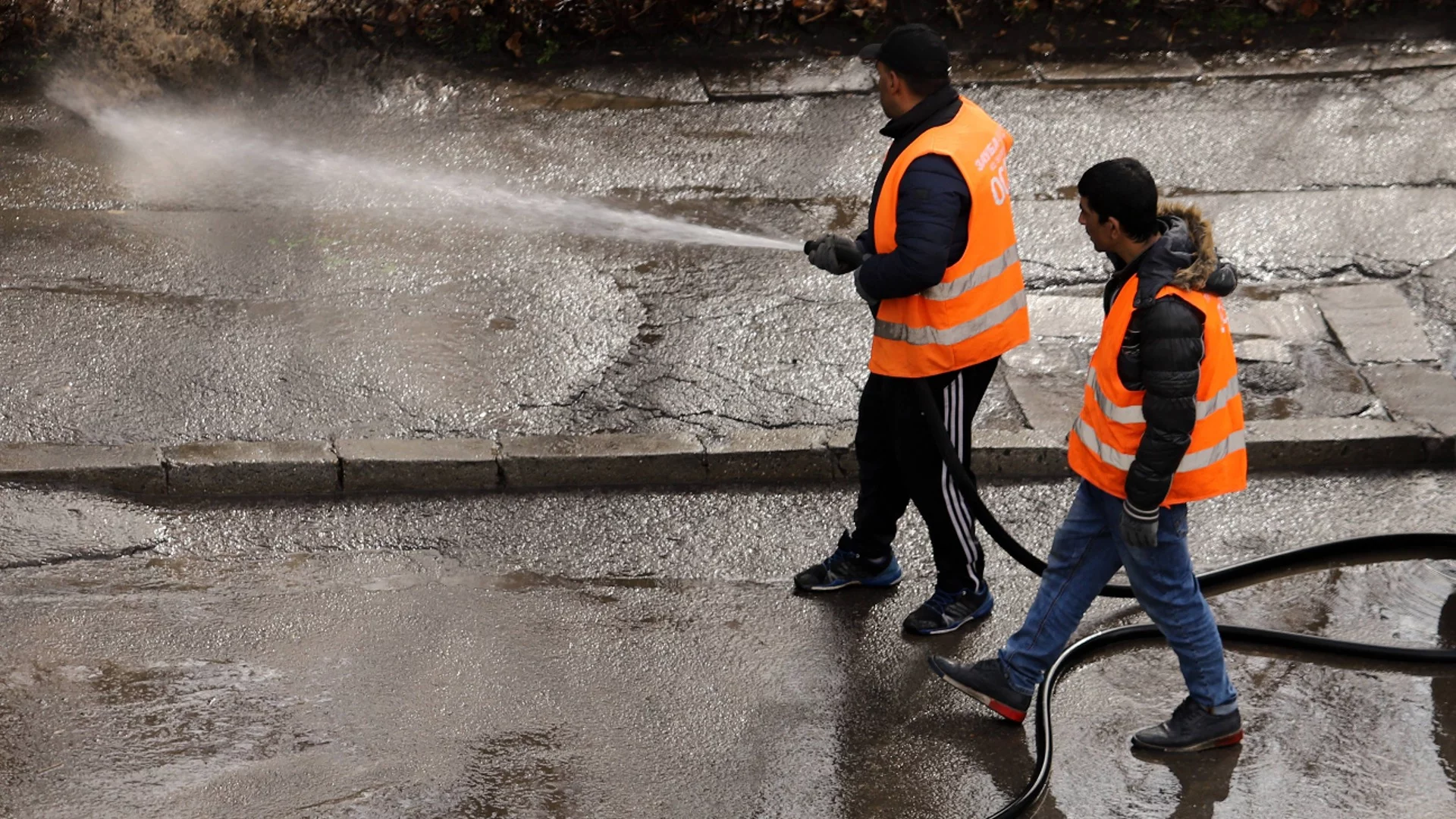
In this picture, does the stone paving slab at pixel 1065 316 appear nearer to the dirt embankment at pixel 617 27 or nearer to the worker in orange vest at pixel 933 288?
the worker in orange vest at pixel 933 288

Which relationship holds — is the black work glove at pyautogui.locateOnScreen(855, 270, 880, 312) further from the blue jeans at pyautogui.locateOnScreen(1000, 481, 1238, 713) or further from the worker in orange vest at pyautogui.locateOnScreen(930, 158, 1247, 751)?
the blue jeans at pyautogui.locateOnScreen(1000, 481, 1238, 713)

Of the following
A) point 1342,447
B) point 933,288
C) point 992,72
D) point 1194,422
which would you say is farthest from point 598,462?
point 992,72

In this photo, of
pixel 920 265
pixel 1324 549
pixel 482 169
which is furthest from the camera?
pixel 482 169

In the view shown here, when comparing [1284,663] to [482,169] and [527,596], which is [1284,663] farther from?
[482,169]

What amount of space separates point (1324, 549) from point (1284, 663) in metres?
0.70

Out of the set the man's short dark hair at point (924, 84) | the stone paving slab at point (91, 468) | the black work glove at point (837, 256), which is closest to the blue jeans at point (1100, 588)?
the black work glove at point (837, 256)

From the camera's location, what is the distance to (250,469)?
5.84 m

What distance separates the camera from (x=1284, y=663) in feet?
16.4

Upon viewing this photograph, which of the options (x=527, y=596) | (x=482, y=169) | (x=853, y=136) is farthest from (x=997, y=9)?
(x=527, y=596)

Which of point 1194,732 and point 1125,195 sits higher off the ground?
point 1125,195

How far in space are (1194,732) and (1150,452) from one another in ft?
3.42

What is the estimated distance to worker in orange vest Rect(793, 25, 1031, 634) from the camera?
448 centimetres

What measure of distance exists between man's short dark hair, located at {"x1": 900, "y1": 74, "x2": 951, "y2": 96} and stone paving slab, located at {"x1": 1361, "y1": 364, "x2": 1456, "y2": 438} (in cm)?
313

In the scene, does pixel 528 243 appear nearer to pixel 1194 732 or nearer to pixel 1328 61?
pixel 1194 732
